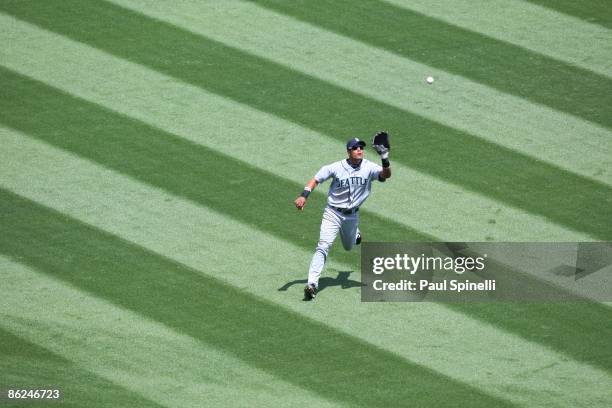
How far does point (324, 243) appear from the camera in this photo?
13.3 meters

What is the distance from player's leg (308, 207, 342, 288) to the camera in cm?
1309

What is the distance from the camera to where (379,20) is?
1908 centimetres

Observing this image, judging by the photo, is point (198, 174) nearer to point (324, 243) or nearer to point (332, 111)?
point (332, 111)

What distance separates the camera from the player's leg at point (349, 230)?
13.5 m

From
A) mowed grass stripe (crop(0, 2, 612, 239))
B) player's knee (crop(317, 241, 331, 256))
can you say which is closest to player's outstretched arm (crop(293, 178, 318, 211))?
player's knee (crop(317, 241, 331, 256))

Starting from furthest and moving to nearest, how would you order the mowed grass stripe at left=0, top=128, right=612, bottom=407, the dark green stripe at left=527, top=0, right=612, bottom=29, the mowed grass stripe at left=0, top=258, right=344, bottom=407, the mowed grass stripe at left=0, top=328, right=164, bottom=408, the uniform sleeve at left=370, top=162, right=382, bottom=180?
the dark green stripe at left=527, top=0, right=612, bottom=29 < the uniform sleeve at left=370, top=162, right=382, bottom=180 < the mowed grass stripe at left=0, top=128, right=612, bottom=407 < the mowed grass stripe at left=0, top=258, right=344, bottom=407 < the mowed grass stripe at left=0, top=328, right=164, bottom=408

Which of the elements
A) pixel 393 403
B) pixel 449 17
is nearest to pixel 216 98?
pixel 449 17

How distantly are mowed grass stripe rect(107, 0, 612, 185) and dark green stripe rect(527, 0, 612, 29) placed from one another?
3.11 metres

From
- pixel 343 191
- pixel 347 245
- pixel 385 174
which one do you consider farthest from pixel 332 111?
pixel 385 174

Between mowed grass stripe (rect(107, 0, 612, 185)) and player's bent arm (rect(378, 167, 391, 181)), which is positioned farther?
mowed grass stripe (rect(107, 0, 612, 185))

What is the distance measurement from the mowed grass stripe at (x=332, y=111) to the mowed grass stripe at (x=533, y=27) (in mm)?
3006

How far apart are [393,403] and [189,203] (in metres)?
5.06

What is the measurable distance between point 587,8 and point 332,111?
5.93 metres

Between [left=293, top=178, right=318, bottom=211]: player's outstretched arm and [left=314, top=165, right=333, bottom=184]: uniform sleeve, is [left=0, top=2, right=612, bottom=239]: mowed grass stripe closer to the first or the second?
[left=314, top=165, right=333, bottom=184]: uniform sleeve
